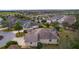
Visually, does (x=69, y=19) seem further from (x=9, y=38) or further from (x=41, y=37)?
(x=9, y=38)

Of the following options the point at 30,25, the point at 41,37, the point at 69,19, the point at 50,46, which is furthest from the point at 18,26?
the point at 69,19

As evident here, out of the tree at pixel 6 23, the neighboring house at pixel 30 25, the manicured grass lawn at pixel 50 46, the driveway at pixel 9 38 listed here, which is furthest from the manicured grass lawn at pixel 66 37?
the tree at pixel 6 23

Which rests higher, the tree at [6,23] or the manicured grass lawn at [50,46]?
the tree at [6,23]

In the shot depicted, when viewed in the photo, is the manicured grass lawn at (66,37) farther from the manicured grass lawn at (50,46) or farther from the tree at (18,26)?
the tree at (18,26)

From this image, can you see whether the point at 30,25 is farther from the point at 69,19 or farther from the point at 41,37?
the point at 69,19

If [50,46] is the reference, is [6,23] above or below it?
above

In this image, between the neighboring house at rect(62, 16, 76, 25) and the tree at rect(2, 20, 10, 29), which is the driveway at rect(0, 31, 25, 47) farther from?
the neighboring house at rect(62, 16, 76, 25)

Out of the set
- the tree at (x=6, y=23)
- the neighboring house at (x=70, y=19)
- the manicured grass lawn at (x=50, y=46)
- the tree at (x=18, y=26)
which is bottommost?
the manicured grass lawn at (x=50, y=46)

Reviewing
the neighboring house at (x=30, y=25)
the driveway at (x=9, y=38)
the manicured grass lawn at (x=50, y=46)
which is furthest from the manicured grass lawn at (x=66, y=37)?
the driveway at (x=9, y=38)
